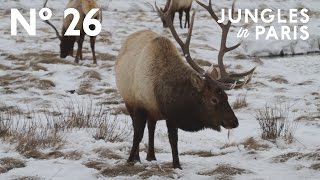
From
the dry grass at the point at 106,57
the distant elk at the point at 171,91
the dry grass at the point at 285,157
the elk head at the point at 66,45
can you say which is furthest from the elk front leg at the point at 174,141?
the dry grass at the point at 106,57

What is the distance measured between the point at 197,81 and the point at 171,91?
0.30 m

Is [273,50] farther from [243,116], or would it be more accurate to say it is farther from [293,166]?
[293,166]

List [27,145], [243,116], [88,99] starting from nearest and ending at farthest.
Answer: [27,145] < [243,116] < [88,99]

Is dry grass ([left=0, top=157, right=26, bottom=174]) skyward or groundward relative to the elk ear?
groundward

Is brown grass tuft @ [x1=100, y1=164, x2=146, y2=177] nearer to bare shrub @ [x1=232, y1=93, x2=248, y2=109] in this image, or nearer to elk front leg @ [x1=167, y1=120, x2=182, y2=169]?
elk front leg @ [x1=167, y1=120, x2=182, y2=169]

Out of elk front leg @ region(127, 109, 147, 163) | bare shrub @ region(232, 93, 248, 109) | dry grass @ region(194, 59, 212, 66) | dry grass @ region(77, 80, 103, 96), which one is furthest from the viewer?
dry grass @ region(194, 59, 212, 66)

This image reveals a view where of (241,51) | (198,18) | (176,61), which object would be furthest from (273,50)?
(176,61)

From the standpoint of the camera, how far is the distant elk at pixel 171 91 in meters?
4.36

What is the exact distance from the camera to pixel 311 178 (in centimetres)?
418

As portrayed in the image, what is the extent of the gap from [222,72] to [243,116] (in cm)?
303

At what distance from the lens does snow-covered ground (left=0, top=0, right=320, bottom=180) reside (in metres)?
4.49

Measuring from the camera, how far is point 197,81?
434 centimetres

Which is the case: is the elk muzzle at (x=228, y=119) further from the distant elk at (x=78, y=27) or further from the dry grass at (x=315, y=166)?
the distant elk at (x=78, y=27)

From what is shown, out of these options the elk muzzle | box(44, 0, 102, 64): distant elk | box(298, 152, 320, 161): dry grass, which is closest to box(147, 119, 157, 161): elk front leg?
the elk muzzle
